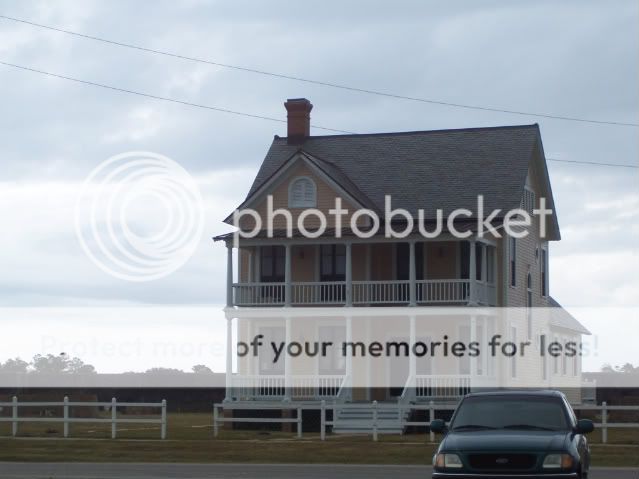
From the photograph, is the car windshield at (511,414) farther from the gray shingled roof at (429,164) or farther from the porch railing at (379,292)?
the gray shingled roof at (429,164)

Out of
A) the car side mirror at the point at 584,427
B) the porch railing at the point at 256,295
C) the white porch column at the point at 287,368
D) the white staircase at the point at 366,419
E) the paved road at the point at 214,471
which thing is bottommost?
the paved road at the point at 214,471

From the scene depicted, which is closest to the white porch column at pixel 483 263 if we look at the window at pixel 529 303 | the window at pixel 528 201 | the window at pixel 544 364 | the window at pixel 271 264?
the window at pixel 528 201

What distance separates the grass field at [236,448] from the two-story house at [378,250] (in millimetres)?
5246

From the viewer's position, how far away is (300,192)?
43.8 m

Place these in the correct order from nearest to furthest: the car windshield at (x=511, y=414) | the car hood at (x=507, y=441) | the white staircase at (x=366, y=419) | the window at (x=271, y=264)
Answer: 1. the car hood at (x=507, y=441)
2. the car windshield at (x=511, y=414)
3. the white staircase at (x=366, y=419)
4. the window at (x=271, y=264)

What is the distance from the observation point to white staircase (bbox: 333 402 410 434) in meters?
39.1

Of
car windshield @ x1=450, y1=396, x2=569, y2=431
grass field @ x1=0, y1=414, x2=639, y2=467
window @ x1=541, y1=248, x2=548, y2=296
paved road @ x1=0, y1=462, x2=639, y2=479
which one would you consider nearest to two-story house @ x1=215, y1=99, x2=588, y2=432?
window @ x1=541, y1=248, x2=548, y2=296

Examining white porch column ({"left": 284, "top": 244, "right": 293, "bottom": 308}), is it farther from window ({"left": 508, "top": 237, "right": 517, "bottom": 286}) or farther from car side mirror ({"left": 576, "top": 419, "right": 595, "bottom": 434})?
car side mirror ({"left": 576, "top": 419, "right": 595, "bottom": 434})

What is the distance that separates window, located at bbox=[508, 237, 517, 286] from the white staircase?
786 centimetres

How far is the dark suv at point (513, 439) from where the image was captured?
16.5 m

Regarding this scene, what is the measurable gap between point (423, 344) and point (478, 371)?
213cm

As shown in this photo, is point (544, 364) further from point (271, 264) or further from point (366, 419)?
point (366, 419)

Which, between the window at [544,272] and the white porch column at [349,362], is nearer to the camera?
the white porch column at [349,362]

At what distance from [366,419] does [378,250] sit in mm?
6463
